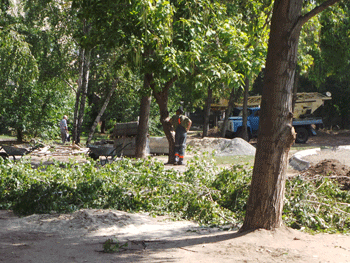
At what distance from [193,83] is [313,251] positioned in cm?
767

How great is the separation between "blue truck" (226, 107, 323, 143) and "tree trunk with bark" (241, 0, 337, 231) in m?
20.6

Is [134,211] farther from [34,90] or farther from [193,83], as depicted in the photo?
[34,90]

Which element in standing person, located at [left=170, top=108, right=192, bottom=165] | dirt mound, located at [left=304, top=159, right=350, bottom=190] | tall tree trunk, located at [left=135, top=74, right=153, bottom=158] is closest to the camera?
dirt mound, located at [left=304, top=159, right=350, bottom=190]

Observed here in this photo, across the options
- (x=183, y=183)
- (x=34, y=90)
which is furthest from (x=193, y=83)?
(x=34, y=90)

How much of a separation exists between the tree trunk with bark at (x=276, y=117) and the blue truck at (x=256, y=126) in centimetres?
2058

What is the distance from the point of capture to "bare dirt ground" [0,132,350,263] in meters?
4.81

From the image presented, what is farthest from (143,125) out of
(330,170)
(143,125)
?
(330,170)

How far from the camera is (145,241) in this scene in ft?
18.1

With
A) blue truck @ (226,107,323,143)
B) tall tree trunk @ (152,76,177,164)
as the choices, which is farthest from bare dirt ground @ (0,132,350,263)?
blue truck @ (226,107,323,143)

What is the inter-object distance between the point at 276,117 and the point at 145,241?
2.32 m

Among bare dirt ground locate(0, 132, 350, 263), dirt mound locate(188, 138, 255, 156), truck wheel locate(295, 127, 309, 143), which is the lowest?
bare dirt ground locate(0, 132, 350, 263)

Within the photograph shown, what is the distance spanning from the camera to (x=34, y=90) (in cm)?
2319

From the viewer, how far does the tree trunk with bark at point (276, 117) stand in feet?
17.8

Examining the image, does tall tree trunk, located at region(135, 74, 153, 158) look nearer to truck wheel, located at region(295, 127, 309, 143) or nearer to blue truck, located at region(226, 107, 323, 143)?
blue truck, located at region(226, 107, 323, 143)
